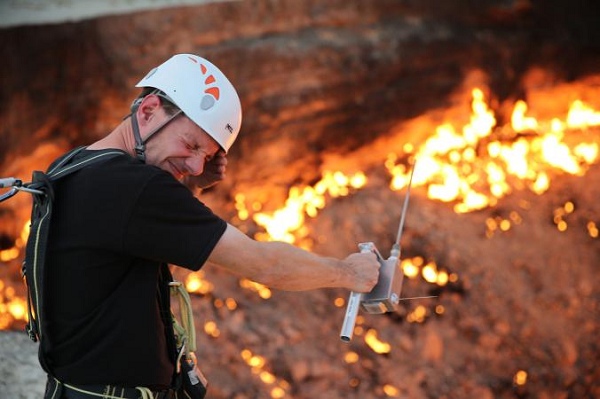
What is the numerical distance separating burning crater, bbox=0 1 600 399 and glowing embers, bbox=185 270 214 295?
2 cm

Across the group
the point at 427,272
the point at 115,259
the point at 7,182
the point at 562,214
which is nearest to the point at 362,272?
the point at 115,259

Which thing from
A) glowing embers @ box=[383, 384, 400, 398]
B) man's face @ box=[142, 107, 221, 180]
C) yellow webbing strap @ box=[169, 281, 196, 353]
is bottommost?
glowing embers @ box=[383, 384, 400, 398]

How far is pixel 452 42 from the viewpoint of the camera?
5.36 m

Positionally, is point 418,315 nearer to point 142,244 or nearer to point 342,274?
point 342,274

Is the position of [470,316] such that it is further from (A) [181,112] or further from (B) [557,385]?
(A) [181,112]

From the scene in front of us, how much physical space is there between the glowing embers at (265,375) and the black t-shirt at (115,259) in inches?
95.7

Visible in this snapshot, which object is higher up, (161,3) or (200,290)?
(161,3)

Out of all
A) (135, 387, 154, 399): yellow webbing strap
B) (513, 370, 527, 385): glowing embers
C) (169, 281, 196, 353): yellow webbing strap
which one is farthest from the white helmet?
(513, 370, 527, 385): glowing embers

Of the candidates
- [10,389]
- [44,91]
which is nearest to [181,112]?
[10,389]

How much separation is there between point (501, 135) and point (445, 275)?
1191mm

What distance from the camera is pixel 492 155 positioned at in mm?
5406

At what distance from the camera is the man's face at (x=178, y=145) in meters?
2.18

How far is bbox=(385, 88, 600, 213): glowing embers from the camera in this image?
5285 millimetres

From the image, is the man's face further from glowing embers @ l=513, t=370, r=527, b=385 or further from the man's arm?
glowing embers @ l=513, t=370, r=527, b=385
